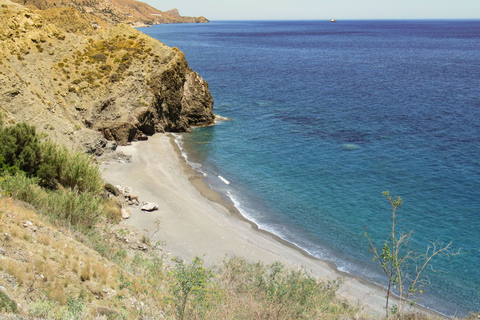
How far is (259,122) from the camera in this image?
164 ft

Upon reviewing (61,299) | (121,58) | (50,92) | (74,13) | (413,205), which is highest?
(74,13)

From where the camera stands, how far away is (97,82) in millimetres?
41438

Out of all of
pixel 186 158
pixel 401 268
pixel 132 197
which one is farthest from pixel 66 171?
pixel 401 268

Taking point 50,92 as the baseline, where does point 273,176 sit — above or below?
below

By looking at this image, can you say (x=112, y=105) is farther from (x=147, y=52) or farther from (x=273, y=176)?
(x=273, y=176)

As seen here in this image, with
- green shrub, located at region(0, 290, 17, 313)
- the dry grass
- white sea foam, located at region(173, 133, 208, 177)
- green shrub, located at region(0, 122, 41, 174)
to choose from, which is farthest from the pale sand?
green shrub, located at region(0, 290, 17, 313)

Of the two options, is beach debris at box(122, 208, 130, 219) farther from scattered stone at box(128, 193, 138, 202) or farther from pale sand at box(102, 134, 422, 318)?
scattered stone at box(128, 193, 138, 202)

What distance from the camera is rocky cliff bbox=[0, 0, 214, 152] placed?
33812 millimetres

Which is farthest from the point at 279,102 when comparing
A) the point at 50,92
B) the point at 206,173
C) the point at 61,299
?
the point at 61,299

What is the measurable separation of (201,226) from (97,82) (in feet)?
80.9

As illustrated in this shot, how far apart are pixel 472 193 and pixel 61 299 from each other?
100.0 feet

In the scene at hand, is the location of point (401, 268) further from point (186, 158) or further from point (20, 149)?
point (186, 158)

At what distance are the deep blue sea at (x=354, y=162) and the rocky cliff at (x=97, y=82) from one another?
503cm

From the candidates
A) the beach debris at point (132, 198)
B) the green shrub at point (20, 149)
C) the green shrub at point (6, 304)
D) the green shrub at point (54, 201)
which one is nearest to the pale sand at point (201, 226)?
the beach debris at point (132, 198)
